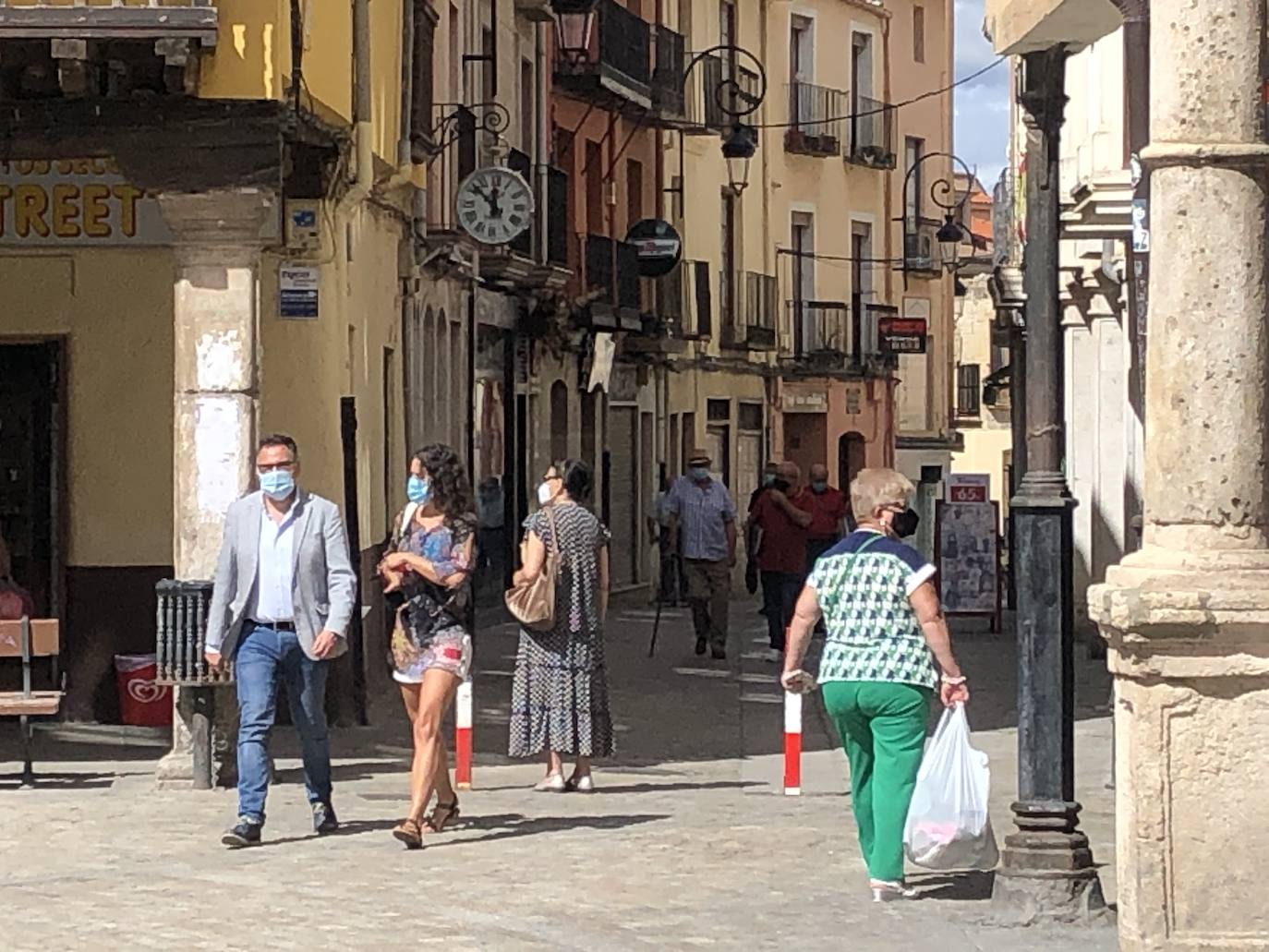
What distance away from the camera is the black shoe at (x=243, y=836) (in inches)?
474

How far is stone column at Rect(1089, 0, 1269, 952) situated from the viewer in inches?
314

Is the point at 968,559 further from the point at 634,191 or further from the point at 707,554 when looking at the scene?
the point at 634,191

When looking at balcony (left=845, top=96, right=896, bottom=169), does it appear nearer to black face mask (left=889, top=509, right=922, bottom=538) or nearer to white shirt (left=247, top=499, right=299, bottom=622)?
white shirt (left=247, top=499, right=299, bottom=622)

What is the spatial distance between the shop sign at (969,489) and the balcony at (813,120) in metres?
19.9

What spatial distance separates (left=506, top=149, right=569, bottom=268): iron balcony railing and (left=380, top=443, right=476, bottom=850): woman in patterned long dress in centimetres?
1738

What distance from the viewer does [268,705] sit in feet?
40.0

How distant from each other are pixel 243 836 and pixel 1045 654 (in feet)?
12.5

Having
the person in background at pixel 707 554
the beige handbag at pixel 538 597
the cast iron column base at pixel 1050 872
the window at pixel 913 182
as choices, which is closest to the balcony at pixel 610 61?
the person in background at pixel 707 554

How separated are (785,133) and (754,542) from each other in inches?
917

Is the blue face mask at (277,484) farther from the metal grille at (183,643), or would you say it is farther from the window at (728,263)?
the window at (728,263)

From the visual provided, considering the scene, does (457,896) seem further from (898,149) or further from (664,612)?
(898,149)

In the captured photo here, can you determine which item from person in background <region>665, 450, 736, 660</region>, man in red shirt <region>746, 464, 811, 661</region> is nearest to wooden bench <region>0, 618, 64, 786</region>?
man in red shirt <region>746, 464, 811, 661</region>

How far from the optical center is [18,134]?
553 inches

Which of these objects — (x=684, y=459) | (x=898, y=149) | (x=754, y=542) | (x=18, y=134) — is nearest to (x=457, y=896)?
(x=18, y=134)
